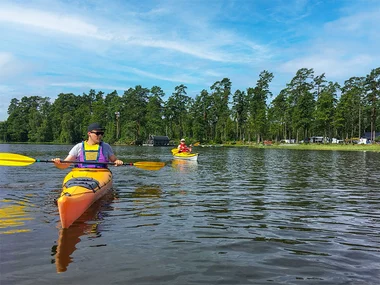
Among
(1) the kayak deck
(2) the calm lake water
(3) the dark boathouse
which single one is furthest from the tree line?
(2) the calm lake water

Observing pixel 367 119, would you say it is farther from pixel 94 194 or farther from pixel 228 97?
pixel 94 194

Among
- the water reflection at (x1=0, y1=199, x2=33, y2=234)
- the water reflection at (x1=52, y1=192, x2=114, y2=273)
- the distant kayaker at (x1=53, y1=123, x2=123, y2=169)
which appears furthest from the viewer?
the distant kayaker at (x1=53, y1=123, x2=123, y2=169)

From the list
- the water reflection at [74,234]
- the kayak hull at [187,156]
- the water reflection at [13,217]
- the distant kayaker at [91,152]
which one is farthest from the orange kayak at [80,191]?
the kayak hull at [187,156]

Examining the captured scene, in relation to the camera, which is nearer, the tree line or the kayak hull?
the kayak hull

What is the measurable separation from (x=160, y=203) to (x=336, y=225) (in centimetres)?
528

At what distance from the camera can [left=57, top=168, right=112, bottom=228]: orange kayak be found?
746cm

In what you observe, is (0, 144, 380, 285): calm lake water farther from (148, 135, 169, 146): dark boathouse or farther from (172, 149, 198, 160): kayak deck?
(148, 135, 169, 146): dark boathouse

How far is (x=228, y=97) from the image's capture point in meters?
107

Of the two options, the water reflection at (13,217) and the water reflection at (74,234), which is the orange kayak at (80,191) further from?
the water reflection at (13,217)

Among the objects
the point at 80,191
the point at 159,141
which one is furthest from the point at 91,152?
the point at 159,141

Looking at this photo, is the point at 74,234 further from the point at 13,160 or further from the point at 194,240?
the point at 13,160

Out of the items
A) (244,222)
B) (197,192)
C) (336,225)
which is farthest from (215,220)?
(197,192)

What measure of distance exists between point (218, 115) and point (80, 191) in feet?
326

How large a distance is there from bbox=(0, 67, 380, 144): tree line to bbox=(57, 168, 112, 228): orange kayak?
76.3 m
